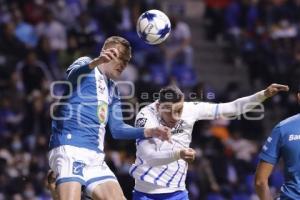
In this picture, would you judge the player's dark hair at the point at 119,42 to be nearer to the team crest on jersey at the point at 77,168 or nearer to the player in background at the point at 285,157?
the team crest on jersey at the point at 77,168

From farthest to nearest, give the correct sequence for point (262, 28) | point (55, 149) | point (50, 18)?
1. point (262, 28)
2. point (50, 18)
3. point (55, 149)

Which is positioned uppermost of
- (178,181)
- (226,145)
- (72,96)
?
(72,96)

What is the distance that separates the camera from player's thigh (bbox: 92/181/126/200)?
371 inches

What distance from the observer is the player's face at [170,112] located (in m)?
10.0

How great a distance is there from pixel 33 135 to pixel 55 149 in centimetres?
677

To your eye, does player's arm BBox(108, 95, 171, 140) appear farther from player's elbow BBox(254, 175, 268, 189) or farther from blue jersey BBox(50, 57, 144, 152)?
player's elbow BBox(254, 175, 268, 189)

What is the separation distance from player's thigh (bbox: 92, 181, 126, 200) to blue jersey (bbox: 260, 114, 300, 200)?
62.1 inches

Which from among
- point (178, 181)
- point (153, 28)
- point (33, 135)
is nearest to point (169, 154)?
point (178, 181)

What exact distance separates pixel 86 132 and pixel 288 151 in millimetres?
2128

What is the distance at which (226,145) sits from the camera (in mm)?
17312

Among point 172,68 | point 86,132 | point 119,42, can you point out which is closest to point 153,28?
point 119,42

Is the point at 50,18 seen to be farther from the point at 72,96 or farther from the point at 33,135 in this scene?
the point at 72,96

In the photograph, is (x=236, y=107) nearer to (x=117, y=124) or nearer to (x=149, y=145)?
(x=149, y=145)

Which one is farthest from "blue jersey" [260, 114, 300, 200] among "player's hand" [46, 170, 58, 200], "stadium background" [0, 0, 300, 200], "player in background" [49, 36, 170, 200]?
"stadium background" [0, 0, 300, 200]
